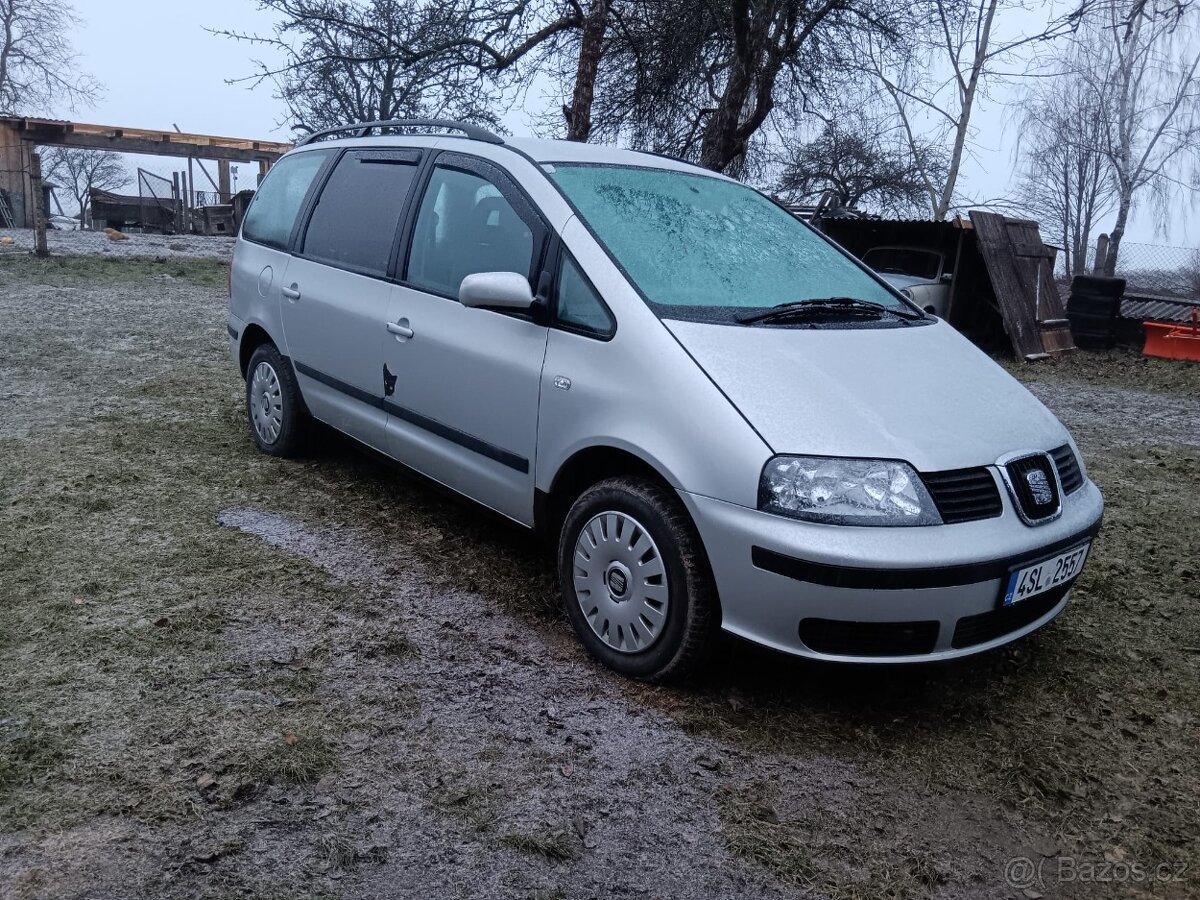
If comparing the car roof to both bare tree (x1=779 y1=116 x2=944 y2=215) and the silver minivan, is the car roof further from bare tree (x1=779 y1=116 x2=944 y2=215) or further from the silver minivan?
bare tree (x1=779 y1=116 x2=944 y2=215)

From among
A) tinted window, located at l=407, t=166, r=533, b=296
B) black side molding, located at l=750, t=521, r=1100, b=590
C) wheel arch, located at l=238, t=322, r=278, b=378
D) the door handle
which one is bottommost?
black side molding, located at l=750, t=521, r=1100, b=590

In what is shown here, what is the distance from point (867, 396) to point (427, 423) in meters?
1.86

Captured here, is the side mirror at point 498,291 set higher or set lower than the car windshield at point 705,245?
lower

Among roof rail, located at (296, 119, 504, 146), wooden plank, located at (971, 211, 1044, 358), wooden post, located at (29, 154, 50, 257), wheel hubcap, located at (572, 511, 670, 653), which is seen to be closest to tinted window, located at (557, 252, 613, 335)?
wheel hubcap, located at (572, 511, 670, 653)

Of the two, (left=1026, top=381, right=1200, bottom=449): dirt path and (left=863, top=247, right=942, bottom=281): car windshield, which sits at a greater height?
(left=863, top=247, right=942, bottom=281): car windshield

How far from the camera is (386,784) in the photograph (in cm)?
264

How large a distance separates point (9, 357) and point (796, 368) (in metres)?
7.52

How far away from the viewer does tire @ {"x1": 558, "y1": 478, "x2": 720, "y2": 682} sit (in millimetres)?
2990

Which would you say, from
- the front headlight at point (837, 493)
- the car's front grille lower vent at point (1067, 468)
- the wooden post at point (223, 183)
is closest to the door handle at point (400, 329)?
the front headlight at point (837, 493)

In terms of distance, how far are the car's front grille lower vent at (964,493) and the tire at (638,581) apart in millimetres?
706

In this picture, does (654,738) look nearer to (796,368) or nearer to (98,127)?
(796,368)

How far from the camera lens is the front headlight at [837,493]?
277 cm

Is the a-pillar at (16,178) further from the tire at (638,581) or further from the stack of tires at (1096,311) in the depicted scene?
the tire at (638,581)

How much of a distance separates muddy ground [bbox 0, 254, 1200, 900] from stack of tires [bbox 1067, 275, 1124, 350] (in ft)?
33.1
